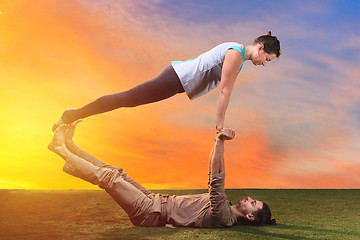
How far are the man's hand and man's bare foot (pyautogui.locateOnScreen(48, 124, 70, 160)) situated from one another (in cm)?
138

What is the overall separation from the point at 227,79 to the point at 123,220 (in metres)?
1.48

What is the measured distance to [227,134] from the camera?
8.52 ft

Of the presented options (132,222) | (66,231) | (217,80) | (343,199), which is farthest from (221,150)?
(343,199)

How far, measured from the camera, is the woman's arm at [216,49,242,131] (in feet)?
8.89

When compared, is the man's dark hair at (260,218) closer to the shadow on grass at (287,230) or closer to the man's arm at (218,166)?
the shadow on grass at (287,230)

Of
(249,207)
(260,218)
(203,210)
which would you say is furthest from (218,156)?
(260,218)

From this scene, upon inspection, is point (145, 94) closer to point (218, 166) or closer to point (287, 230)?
point (218, 166)

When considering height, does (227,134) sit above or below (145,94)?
below

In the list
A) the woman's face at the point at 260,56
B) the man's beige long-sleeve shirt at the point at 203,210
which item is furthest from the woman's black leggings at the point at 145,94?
the man's beige long-sleeve shirt at the point at 203,210

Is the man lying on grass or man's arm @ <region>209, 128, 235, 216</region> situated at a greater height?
man's arm @ <region>209, 128, 235, 216</region>

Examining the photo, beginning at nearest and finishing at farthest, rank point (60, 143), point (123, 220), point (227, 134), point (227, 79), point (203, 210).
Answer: point (227, 134)
point (227, 79)
point (203, 210)
point (123, 220)
point (60, 143)

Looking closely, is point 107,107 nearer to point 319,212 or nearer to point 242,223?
point 242,223

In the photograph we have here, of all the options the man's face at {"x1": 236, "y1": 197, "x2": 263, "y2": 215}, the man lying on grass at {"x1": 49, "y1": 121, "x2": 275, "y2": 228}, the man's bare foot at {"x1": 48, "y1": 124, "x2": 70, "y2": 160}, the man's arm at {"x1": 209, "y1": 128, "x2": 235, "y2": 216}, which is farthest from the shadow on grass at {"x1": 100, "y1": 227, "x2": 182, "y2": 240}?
the man's bare foot at {"x1": 48, "y1": 124, "x2": 70, "y2": 160}

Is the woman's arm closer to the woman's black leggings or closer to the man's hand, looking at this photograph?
the man's hand
